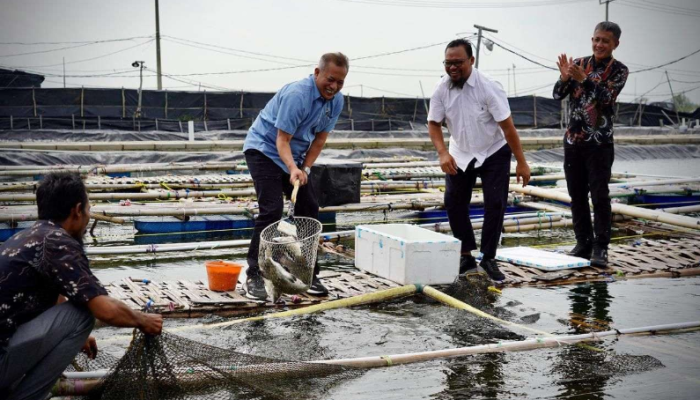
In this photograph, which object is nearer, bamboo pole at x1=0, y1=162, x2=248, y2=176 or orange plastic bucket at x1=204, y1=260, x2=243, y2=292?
orange plastic bucket at x1=204, y1=260, x2=243, y2=292

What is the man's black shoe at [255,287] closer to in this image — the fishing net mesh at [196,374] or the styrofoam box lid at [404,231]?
the styrofoam box lid at [404,231]

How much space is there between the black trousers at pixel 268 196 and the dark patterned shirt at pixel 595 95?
8.79 feet

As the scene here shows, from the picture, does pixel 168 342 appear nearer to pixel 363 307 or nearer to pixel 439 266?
pixel 363 307

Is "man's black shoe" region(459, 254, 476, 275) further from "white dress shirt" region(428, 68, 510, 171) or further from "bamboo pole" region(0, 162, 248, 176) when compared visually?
"bamboo pole" region(0, 162, 248, 176)

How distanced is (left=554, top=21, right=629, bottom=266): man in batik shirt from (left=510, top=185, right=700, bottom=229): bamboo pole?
1.84 m

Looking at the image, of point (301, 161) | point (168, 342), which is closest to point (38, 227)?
point (168, 342)

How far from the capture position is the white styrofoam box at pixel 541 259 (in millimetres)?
6914

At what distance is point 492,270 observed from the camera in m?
6.53

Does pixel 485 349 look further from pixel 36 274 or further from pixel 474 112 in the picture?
pixel 36 274

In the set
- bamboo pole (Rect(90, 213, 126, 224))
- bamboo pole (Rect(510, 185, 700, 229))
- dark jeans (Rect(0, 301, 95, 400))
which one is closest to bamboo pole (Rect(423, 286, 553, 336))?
dark jeans (Rect(0, 301, 95, 400))

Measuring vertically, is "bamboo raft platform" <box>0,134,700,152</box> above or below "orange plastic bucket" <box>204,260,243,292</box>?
above

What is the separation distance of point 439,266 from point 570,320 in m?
1.21

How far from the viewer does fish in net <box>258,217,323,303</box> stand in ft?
16.8

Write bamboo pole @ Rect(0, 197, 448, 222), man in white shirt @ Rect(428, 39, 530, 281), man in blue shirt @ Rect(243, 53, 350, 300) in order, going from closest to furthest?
1. man in blue shirt @ Rect(243, 53, 350, 300)
2. man in white shirt @ Rect(428, 39, 530, 281)
3. bamboo pole @ Rect(0, 197, 448, 222)
